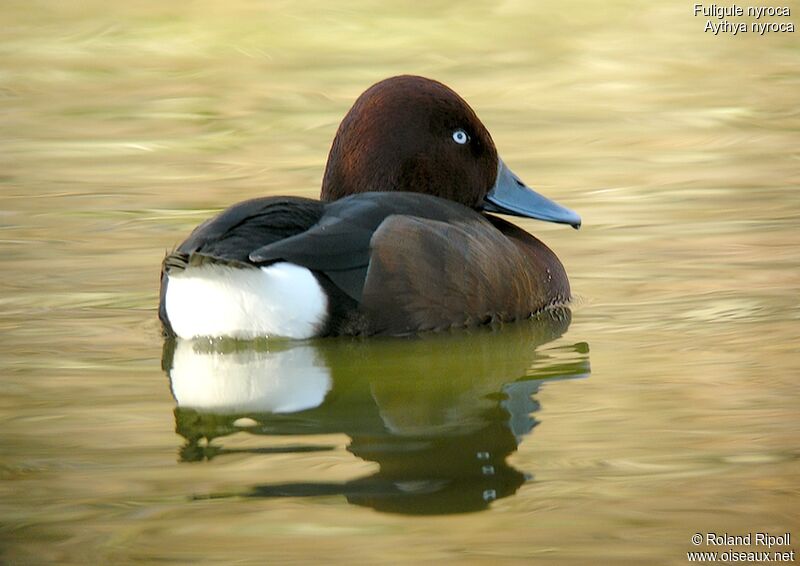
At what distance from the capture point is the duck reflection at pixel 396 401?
3957 mm

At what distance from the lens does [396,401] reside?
4812 millimetres

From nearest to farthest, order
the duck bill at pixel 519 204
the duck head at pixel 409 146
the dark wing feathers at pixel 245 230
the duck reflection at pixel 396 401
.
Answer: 1. the duck reflection at pixel 396 401
2. the dark wing feathers at pixel 245 230
3. the duck head at pixel 409 146
4. the duck bill at pixel 519 204

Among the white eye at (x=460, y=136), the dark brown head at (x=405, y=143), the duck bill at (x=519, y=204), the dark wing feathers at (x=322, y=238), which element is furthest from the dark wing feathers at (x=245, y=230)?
the duck bill at (x=519, y=204)

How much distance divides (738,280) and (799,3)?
805 centimetres

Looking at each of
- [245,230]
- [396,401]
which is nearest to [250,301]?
[245,230]

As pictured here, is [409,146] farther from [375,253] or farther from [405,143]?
[375,253]

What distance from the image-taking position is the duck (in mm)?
5188

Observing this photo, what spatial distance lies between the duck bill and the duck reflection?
0.51 meters

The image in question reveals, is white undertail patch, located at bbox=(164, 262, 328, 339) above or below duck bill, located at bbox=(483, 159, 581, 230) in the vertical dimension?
below

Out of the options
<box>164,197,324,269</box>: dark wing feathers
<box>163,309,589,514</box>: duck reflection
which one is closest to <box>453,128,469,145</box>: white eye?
<box>163,309,589,514</box>: duck reflection

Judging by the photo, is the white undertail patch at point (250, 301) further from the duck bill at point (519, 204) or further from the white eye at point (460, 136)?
the duck bill at point (519, 204)

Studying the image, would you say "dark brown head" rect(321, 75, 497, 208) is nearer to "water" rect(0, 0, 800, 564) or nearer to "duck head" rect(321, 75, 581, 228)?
"duck head" rect(321, 75, 581, 228)

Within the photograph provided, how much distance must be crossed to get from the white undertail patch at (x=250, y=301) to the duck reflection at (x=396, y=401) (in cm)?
11

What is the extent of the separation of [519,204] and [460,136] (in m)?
0.41
